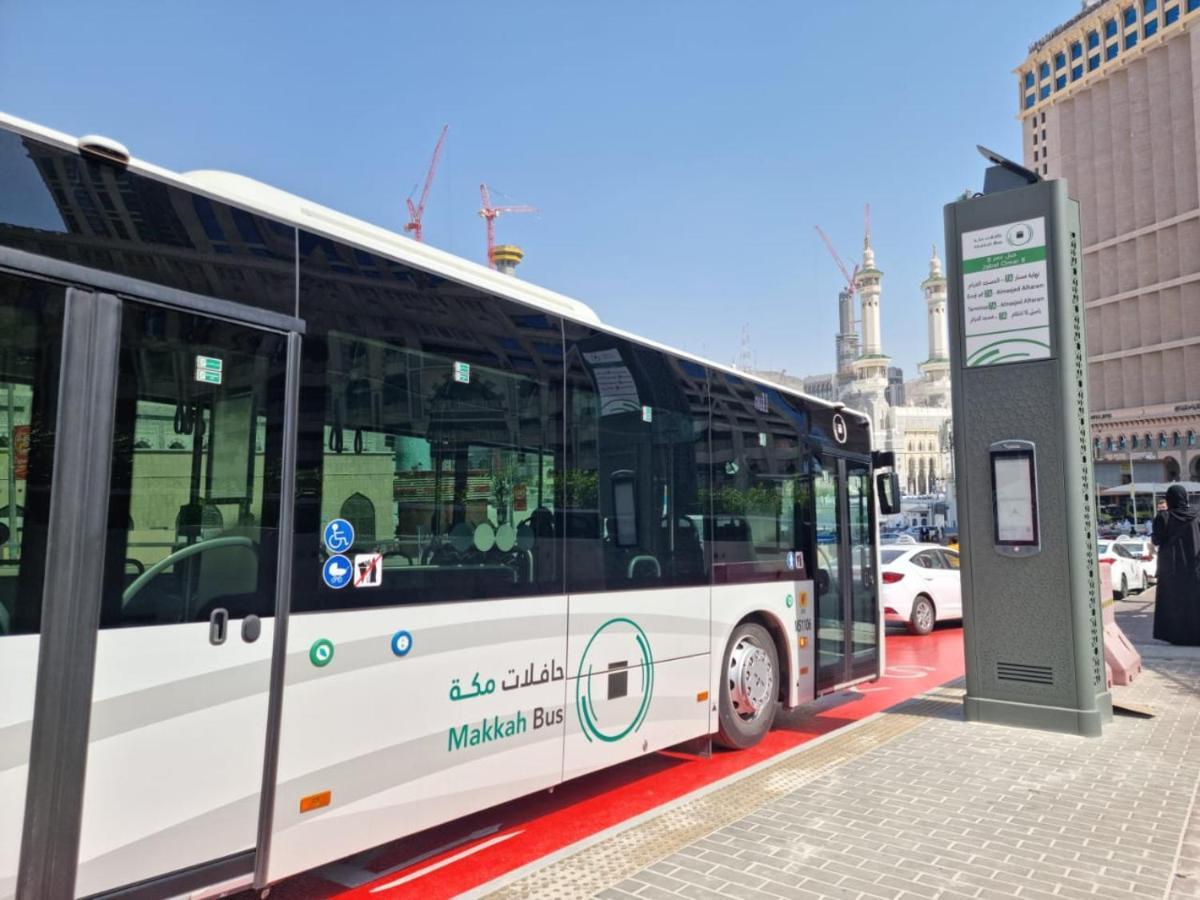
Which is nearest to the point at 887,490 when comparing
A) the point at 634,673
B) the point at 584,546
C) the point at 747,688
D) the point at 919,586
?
the point at 747,688

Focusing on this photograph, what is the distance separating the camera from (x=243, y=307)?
3.73 meters

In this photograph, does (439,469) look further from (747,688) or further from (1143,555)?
(1143,555)

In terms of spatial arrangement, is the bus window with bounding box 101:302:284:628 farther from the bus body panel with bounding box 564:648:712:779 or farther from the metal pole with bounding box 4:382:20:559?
the bus body panel with bounding box 564:648:712:779

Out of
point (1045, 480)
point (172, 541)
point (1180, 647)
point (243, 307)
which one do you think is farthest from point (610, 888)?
point (1180, 647)

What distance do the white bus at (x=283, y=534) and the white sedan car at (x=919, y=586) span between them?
9.86 m

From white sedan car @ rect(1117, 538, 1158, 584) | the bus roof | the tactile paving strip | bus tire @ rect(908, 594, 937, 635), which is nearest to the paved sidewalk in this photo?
the tactile paving strip

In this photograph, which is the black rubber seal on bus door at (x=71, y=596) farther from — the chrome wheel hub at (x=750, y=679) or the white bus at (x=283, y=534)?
the chrome wheel hub at (x=750, y=679)

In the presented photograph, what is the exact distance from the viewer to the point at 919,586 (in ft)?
50.0

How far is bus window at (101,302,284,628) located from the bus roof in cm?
59

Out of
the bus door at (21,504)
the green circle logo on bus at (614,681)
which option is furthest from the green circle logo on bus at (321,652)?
the green circle logo on bus at (614,681)

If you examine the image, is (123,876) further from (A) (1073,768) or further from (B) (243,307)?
(A) (1073,768)

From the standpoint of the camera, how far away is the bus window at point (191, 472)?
332 cm

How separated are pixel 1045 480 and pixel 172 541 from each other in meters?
6.81

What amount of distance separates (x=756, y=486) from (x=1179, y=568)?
9.30m
